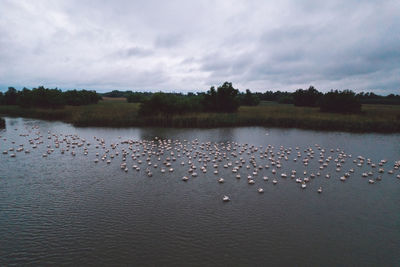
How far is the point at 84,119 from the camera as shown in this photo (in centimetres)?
3850

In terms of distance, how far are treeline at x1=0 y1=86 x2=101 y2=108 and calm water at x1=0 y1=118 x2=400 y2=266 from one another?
52.4 metres

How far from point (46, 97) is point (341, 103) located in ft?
210

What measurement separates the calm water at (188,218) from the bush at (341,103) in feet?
125

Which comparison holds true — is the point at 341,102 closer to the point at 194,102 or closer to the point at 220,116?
the point at 220,116

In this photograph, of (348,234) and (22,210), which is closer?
(348,234)

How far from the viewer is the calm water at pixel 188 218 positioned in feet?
27.7

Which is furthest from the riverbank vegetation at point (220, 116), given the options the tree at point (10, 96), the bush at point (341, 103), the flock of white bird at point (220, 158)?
the tree at point (10, 96)

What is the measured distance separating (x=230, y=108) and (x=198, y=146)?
30372mm

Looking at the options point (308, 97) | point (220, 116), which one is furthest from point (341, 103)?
point (220, 116)

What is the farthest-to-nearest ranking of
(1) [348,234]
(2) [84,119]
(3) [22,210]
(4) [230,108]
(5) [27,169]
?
(4) [230,108], (2) [84,119], (5) [27,169], (3) [22,210], (1) [348,234]

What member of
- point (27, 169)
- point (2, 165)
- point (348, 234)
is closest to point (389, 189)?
point (348, 234)

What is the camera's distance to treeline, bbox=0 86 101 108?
6425 cm

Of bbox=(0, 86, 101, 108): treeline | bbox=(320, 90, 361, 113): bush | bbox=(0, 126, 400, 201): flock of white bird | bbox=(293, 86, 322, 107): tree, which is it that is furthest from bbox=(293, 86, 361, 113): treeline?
bbox=(0, 86, 101, 108): treeline

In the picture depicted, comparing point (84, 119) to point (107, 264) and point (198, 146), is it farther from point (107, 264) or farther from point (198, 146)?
point (107, 264)
